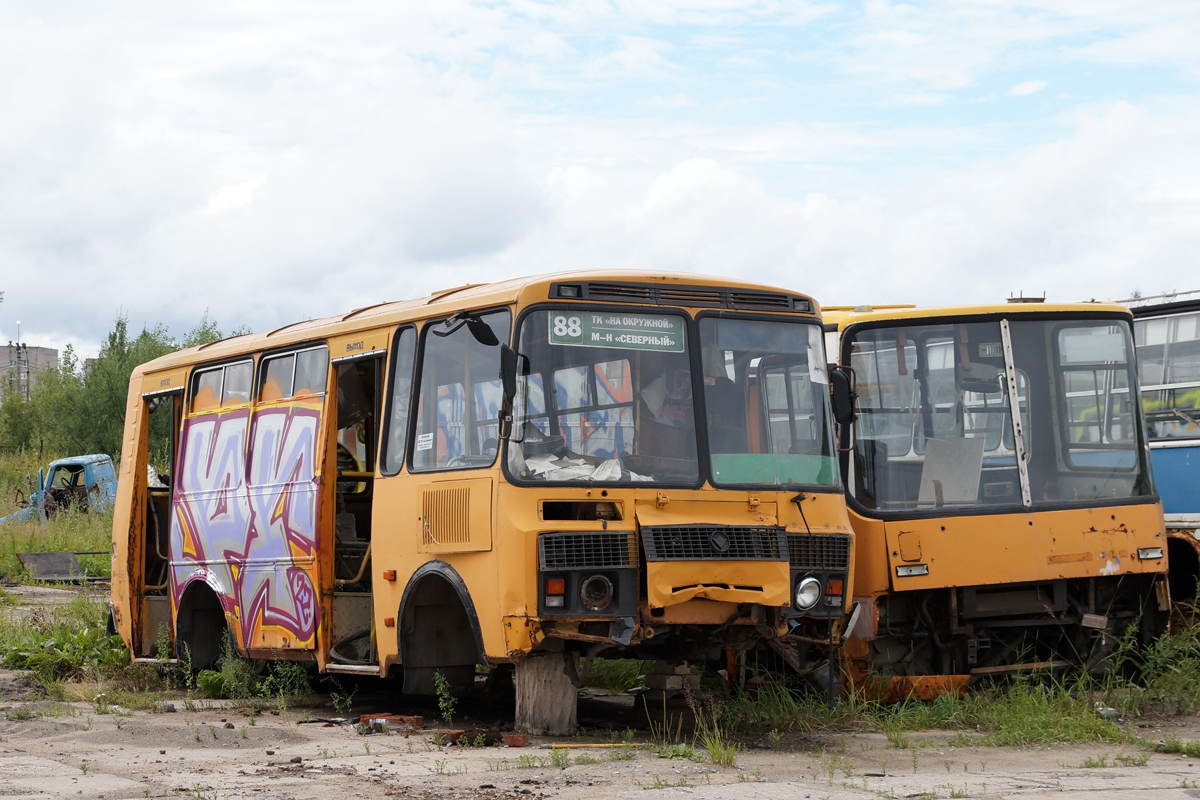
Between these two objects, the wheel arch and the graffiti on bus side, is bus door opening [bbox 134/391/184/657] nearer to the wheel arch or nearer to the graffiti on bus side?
the graffiti on bus side

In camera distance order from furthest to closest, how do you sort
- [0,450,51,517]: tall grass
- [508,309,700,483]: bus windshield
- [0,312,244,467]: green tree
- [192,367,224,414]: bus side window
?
[0,312,244,467]: green tree < [0,450,51,517]: tall grass < [192,367,224,414]: bus side window < [508,309,700,483]: bus windshield

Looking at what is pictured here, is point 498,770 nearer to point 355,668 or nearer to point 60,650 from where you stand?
point 355,668

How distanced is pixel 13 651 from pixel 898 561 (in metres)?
8.41

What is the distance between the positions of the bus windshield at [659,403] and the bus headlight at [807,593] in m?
0.63

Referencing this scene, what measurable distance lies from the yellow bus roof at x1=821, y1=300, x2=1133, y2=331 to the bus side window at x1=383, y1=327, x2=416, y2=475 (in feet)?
10.6

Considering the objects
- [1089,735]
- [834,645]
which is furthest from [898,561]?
[1089,735]

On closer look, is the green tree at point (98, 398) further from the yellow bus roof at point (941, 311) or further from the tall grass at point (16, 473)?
the yellow bus roof at point (941, 311)

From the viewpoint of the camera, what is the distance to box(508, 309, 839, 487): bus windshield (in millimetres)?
8414

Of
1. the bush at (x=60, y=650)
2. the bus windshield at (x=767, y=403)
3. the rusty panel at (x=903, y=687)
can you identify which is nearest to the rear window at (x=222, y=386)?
the bush at (x=60, y=650)

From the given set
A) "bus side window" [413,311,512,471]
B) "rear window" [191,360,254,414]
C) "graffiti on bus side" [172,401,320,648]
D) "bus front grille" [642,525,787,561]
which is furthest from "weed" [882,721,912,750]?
"rear window" [191,360,254,414]

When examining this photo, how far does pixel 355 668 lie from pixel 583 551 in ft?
9.17

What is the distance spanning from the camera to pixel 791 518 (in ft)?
29.0

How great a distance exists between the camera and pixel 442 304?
31.2ft

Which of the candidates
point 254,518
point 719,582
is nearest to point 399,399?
point 254,518
